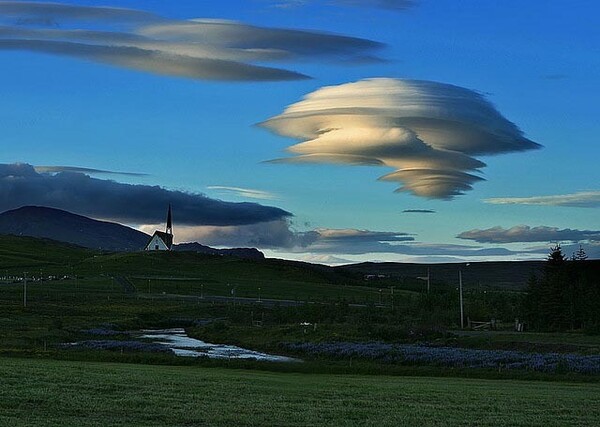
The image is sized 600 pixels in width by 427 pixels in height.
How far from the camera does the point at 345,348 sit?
67.0 metres

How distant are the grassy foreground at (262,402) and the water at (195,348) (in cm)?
2359

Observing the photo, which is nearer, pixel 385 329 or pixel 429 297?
pixel 385 329

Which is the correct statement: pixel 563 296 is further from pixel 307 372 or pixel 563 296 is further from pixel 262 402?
pixel 262 402

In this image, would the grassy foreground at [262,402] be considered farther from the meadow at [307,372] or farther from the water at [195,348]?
the water at [195,348]

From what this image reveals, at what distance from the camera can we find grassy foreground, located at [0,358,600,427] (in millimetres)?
25641

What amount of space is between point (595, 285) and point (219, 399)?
207ft

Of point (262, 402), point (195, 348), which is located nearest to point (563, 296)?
point (195, 348)

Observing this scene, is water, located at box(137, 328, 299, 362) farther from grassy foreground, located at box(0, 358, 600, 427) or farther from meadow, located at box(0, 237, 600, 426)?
grassy foreground, located at box(0, 358, 600, 427)

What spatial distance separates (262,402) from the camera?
29.7 meters

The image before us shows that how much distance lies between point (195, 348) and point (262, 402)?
44.8 m

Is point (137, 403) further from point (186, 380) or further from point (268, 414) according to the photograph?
point (186, 380)

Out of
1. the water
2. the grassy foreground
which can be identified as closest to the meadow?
the grassy foreground

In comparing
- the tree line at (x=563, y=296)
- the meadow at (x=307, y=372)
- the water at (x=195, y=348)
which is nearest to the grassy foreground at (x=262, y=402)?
the meadow at (x=307, y=372)

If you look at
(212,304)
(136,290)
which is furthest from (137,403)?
(136,290)
